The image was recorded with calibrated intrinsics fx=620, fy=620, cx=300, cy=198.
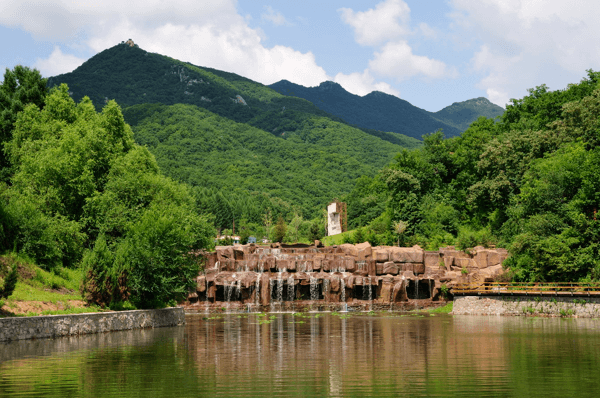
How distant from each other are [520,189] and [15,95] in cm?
5563

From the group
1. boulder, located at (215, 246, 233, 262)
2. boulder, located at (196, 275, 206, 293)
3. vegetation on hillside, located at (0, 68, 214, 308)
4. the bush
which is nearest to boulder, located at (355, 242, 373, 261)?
boulder, located at (215, 246, 233, 262)

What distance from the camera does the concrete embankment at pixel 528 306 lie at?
4838cm

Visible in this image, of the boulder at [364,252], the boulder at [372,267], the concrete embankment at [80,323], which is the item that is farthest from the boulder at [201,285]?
the concrete embankment at [80,323]

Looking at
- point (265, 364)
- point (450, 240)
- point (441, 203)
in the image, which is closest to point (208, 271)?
point (450, 240)

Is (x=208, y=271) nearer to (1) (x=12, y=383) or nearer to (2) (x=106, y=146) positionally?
(2) (x=106, y=146)

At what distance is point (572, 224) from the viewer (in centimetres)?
5416

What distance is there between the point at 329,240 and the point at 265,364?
96.9 meters

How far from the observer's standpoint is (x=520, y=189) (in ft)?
210

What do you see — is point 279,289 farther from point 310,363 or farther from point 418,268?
point 310,363

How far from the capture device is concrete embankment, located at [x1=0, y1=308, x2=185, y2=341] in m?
30.6

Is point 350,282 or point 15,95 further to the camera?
point 15,95

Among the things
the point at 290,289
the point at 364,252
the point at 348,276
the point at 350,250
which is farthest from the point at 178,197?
the point at 350,250

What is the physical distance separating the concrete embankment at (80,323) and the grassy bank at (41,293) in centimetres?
134

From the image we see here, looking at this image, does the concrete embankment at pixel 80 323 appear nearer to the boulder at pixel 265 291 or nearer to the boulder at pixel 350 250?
the boulder at pixel 265 291
